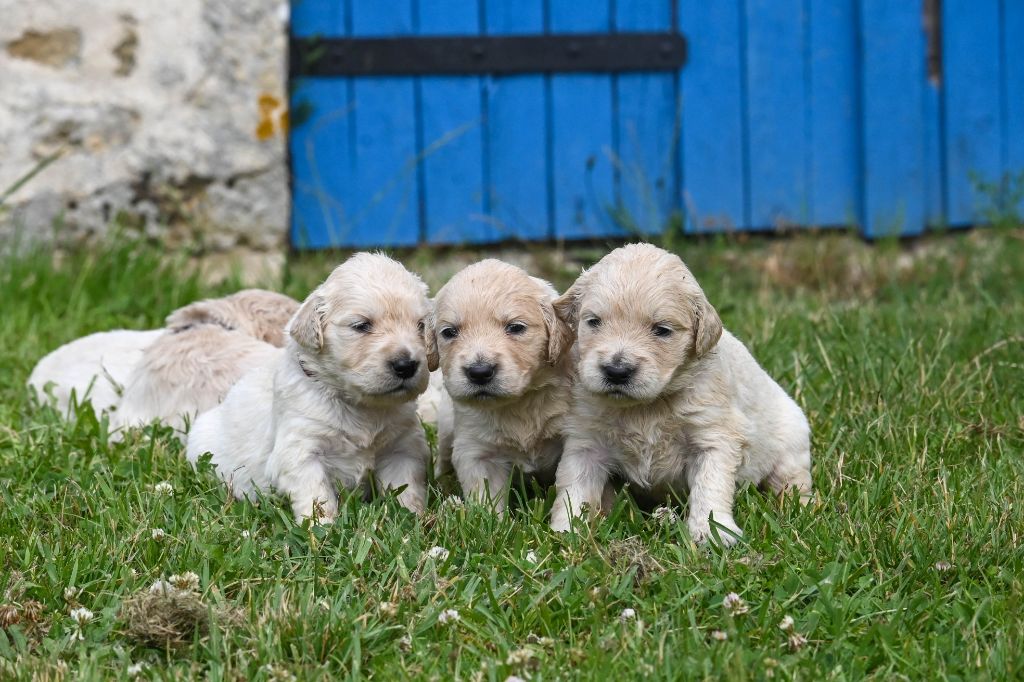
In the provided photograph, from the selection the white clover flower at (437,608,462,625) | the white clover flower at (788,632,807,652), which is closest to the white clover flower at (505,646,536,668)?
the white clover flower at (437,608,462,625)

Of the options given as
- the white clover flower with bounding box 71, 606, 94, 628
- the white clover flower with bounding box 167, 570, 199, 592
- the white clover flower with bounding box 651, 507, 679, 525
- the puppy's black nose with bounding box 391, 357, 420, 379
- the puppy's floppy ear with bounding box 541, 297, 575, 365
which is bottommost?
the white clover flower with bounding box 71, 606, 94, 628

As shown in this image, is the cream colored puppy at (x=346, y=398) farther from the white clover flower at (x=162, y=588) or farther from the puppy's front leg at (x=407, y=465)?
the white clover flower at (x=162, y=588)

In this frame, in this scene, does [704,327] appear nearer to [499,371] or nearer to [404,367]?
[499,371]

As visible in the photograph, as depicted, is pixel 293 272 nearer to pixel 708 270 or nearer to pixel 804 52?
pixel 708 270

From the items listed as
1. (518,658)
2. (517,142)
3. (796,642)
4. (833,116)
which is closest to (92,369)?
(518,658)

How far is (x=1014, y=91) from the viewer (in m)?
7.79

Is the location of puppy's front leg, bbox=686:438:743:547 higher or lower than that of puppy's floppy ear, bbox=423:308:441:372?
lower

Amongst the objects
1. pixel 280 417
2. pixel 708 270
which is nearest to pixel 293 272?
pixel 708 270

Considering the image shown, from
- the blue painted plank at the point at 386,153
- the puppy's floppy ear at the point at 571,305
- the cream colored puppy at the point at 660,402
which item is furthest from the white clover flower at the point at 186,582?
the blue painted plank at the point at 386,153

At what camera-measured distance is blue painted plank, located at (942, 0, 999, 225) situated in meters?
7.67

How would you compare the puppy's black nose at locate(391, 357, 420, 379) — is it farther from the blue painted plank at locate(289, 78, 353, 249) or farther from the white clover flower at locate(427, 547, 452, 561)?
the blue painted plank at locate(289, 78, 353, 249)

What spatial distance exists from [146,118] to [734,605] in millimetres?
4929

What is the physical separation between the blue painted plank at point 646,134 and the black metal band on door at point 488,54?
0.09 meters

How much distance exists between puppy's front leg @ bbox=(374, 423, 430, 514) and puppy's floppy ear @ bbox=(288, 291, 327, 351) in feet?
1.46
